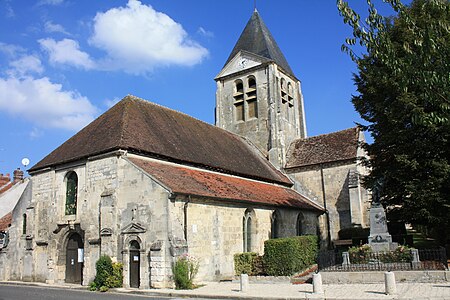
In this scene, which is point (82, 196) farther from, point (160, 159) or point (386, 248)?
point (386, 248)

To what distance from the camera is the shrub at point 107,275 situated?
15.1 meters

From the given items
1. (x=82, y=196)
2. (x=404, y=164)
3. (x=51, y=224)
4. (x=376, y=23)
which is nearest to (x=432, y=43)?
(x=376, y=23)

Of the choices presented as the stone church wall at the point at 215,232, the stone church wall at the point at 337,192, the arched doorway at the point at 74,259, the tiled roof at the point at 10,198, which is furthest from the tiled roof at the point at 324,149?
the tiled roof at the point at 10,198

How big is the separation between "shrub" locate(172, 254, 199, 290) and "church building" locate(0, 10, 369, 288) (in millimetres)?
300

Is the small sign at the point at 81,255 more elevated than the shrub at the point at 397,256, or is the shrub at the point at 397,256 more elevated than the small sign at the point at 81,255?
the small sign at the point at 81,255

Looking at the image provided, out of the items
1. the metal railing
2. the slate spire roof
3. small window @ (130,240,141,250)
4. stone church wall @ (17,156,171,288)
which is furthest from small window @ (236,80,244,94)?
the metal railing

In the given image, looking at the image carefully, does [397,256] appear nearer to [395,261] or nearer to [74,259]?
[395,261]

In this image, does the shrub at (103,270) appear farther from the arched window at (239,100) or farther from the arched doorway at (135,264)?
the arched window at (239,100)

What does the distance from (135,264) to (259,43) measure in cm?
2103

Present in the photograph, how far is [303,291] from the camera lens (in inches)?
492

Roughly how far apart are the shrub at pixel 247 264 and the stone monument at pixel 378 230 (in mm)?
4813

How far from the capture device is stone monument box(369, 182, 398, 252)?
14977 mm

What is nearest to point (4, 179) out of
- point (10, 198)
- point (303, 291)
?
point (10, 198)

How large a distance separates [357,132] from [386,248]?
1395cm
